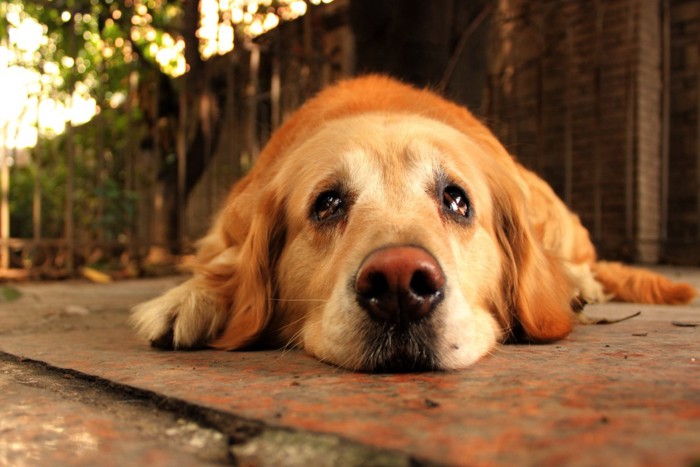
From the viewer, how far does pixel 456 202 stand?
2.34m

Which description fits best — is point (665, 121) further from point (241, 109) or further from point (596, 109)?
point (241, 109)

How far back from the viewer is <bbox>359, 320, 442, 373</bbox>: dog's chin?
5.73ft

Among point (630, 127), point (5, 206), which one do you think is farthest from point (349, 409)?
point (630, 127)

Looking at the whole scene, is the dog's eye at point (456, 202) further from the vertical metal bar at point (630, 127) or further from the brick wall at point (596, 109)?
the vertical metal bar at point (630, 127)

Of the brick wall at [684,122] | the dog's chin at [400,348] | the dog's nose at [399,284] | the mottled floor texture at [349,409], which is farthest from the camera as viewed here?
the brick wall at [684,122]

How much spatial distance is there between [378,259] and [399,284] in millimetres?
84

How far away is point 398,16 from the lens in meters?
4.46

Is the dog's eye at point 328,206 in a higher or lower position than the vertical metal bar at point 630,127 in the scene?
lower

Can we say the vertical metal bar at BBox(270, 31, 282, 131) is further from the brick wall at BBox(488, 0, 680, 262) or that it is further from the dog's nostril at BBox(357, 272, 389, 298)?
the dog's nostril at BBox(357, 272, 389, 298)

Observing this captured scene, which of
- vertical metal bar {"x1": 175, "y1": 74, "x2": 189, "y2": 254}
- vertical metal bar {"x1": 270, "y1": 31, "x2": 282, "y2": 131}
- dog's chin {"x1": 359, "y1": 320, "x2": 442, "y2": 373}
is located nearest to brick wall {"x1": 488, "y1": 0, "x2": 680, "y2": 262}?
vertical metal bar {"x1": 270, "y1": 31, "x2": 282, "y2": 131}

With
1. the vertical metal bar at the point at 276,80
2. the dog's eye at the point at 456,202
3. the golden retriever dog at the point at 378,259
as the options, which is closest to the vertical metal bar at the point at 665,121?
the vertical metal bar at the point at 276,80

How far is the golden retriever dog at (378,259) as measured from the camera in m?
1.76

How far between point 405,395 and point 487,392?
0.55 feet

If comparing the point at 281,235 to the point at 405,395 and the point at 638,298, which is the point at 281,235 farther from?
the point at 638,298
